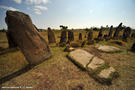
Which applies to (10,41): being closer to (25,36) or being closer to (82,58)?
(25,36)

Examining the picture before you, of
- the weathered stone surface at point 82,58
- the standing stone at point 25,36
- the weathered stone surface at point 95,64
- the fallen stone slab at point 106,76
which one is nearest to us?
the fallen stone slab at point 106,76

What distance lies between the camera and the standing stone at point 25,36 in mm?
3416

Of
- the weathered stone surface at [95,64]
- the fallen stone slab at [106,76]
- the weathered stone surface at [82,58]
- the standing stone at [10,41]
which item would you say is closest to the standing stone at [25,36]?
the weathered stone surface at [82,58]

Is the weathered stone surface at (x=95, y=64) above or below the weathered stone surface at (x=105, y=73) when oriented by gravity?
above

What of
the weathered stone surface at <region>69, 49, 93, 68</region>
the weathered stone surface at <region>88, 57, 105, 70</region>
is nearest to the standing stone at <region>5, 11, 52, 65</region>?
the weathered stone surface at <region>69, 49, 93, 68</region>

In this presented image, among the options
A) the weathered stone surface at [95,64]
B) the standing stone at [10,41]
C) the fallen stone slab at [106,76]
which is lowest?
the fallen stone slab at [106,76]

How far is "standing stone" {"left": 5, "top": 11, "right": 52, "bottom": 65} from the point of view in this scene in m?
3.42

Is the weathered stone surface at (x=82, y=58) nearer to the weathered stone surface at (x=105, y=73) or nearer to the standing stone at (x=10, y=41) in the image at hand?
the weathered stone surface at (x=105, y=73)

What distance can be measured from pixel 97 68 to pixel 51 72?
243 cm

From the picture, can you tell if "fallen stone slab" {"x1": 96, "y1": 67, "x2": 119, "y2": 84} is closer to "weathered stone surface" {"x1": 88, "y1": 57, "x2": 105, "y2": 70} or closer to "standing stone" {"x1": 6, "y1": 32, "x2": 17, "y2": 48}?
"weathered stone surface" {"x1": 88, "y1": 57, "x2": 105, "y2": 70}

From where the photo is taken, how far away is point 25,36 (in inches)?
141

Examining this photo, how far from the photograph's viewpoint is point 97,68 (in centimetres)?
304

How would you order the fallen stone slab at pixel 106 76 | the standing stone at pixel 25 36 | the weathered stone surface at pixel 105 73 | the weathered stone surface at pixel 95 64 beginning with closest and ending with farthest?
the fallen stone slab at pixel 106 76, the weathered stone surface at pixel 105 73, the weathered stone surface at pixel 95 64, the standing stone at pixel 25 36

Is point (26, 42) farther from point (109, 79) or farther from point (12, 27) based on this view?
point (109, 79)
